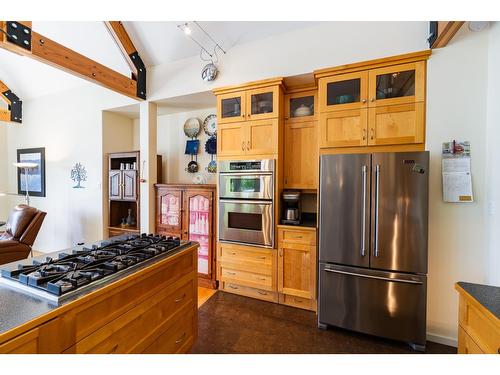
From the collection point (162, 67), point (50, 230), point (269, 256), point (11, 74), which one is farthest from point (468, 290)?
point (11, 74)

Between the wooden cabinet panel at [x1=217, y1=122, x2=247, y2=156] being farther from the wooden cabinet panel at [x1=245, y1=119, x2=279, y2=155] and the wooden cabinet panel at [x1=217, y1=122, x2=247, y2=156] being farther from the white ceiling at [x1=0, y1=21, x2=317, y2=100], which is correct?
the white ceiling at [x1=0, y1=21, x2=317, y2=100]

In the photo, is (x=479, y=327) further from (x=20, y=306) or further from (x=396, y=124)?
(x=20, y=306)

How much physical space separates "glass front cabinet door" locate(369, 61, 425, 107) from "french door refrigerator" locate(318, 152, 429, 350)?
1.87ft

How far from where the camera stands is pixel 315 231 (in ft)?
7.79

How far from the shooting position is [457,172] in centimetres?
191

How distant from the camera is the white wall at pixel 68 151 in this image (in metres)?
3.85

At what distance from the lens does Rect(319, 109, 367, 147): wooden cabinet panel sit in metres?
2.18

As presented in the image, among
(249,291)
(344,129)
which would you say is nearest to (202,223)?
(249,291)

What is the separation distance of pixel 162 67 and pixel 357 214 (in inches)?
127

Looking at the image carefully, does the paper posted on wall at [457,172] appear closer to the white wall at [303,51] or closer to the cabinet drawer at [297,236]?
the white wall at [303,51]

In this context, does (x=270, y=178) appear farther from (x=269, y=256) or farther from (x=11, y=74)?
(x=11, y=74)

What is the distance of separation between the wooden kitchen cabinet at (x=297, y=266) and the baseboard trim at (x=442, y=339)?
1.02 metres

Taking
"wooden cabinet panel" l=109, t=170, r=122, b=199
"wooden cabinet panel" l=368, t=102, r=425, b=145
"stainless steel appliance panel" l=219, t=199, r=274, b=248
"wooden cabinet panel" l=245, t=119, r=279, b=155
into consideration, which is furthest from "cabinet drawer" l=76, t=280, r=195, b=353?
"wooden cabinet panel" l=109, t=170, r=122, b=199

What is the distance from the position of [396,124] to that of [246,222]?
1827 millimetres
